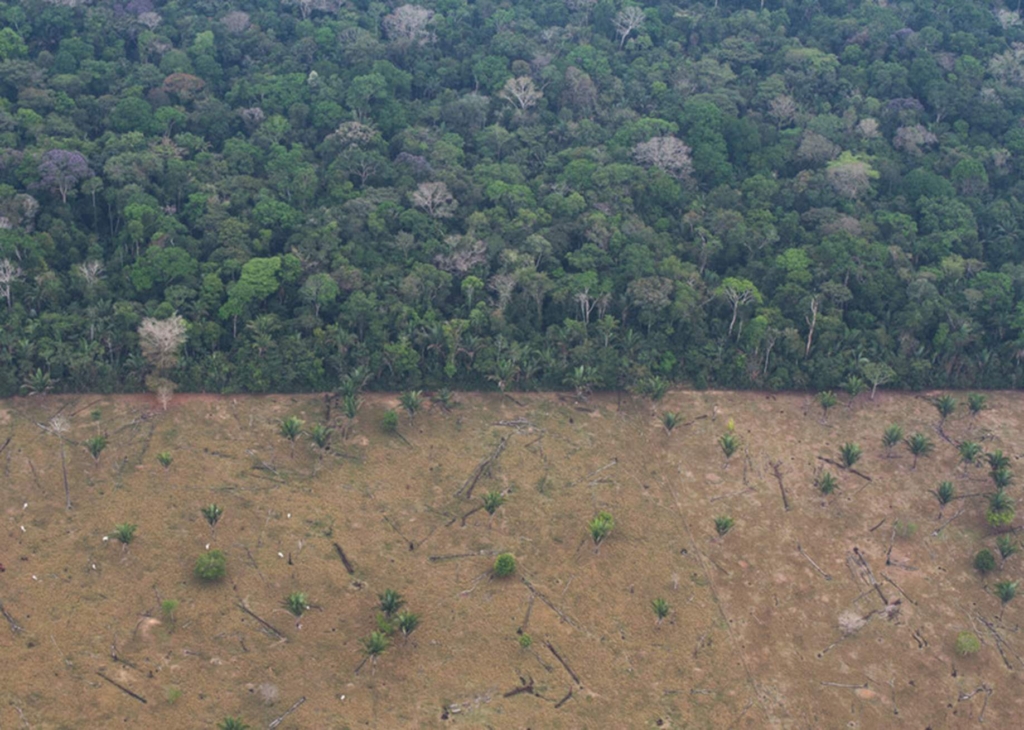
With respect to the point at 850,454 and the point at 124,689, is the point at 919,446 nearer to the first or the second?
the point at 850,454

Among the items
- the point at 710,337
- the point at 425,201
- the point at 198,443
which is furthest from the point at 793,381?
the point at 198,443

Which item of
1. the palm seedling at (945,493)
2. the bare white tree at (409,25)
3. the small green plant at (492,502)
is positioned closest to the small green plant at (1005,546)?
the palm seedling at (945,493)

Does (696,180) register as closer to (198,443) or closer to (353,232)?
(353,232)

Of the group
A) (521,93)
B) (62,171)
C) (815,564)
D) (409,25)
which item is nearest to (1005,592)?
(815,564)

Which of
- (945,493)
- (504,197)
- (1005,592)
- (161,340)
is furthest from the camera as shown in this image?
(504,197)

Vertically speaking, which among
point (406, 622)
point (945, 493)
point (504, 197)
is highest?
point (504, 197)

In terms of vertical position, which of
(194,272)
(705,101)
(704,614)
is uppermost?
(705,101)

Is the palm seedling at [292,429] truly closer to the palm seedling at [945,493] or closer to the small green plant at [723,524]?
the small green plant at [723,524]
